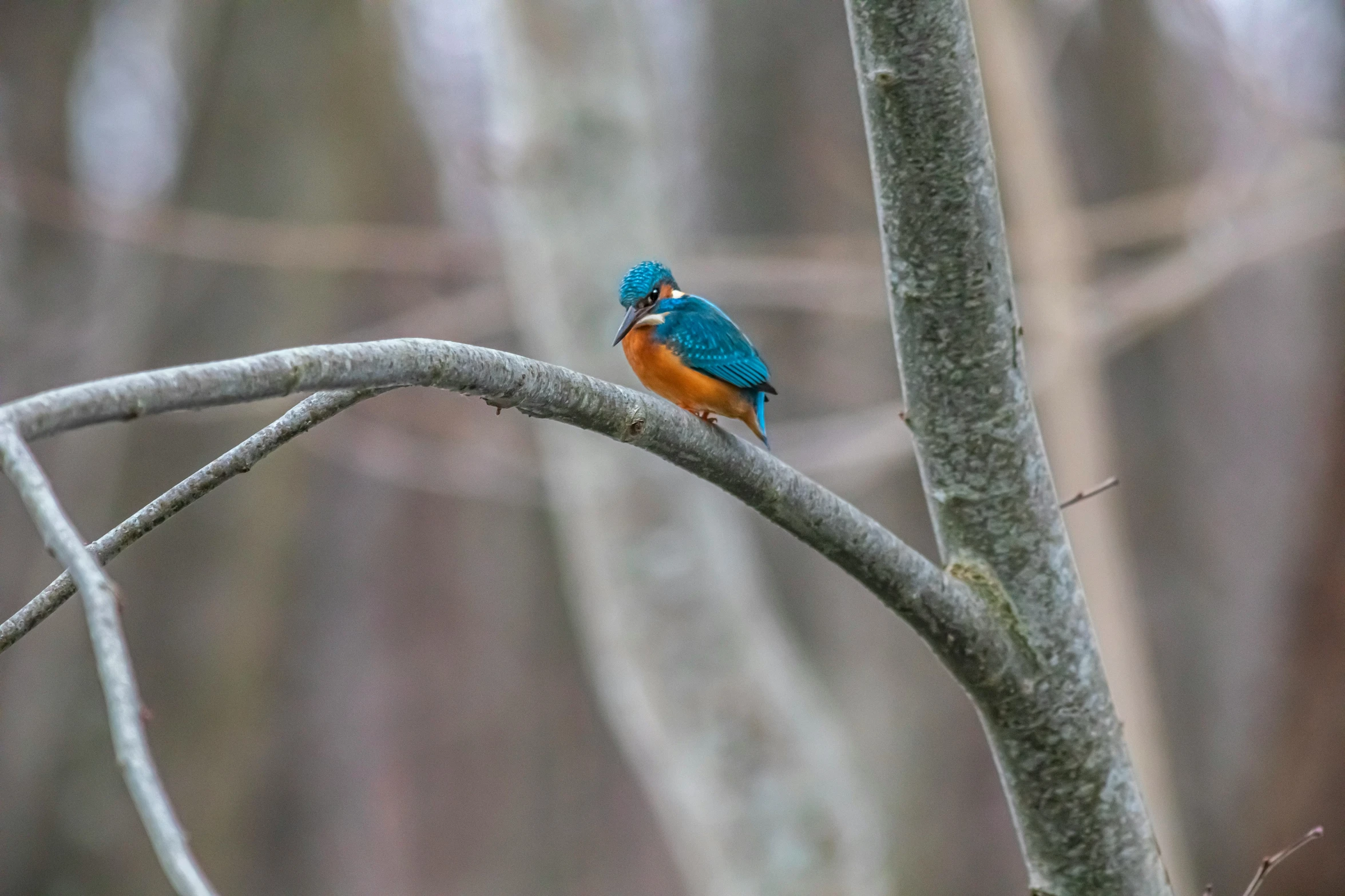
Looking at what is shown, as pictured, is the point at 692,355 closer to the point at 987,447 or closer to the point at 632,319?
the point at 632,319

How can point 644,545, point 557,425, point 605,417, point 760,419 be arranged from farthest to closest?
1. point 557,425
2. point 644,545
3. point 760,419
4. point 605,417

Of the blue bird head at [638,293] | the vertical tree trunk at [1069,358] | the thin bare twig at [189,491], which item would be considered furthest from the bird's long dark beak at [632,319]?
the vertical tree trunk at [1069,358]

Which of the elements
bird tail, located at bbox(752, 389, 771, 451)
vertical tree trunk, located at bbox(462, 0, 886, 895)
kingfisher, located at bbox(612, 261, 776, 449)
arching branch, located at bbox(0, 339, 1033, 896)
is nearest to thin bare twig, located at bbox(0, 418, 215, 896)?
arching branch, located at bbox(0, 339, 1033, 896)

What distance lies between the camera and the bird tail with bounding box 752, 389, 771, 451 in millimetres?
2443

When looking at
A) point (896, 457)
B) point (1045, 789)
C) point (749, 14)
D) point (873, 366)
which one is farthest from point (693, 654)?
point (749, 14)

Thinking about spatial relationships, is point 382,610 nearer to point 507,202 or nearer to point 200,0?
point 200,0

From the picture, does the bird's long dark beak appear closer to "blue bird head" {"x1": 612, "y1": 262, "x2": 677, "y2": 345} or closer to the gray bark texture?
"blue bird head" {"x1": 612, "y1": 262, "x2": 677, "y2": 345}

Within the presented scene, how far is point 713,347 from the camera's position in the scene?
232 centimetres

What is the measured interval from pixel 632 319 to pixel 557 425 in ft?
13.5

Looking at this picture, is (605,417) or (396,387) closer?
(396,387)

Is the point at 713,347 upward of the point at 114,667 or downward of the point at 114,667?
upward

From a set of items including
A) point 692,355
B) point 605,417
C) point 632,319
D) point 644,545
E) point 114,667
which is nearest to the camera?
point 114,667

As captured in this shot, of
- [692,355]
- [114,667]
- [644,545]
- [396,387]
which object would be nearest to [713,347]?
[692,355]

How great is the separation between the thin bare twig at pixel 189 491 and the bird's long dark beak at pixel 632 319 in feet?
3.42
